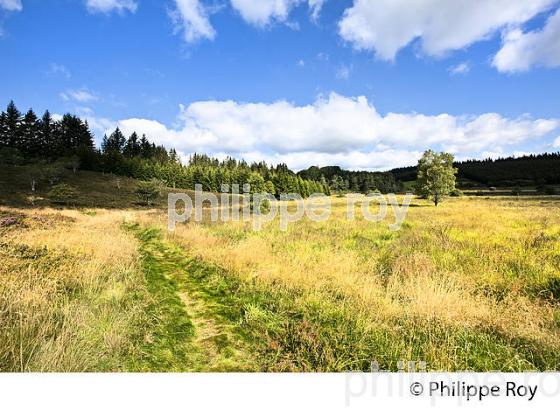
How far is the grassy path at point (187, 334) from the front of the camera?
4.30 metres

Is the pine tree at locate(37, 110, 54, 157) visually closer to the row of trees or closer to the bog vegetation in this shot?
the bog vegetation

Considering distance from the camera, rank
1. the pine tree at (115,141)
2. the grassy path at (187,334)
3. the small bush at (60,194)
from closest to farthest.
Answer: the grassy path at (187,334) → the small bush at (60,194) → the pine tree at (115,141)

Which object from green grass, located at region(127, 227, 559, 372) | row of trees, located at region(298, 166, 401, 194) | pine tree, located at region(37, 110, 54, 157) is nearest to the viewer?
green grass, located at region(127, 227, 559, 372)

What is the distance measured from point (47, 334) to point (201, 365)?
2.22 m

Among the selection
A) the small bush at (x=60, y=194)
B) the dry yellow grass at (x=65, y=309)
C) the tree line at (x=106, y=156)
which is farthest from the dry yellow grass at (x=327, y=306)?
the tree line at (x=106, y=156)

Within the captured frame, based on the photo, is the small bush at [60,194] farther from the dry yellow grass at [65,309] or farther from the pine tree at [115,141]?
the pine tree at [115,141]

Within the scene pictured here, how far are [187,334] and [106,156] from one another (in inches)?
3523

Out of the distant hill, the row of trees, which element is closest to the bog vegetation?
the row of trees

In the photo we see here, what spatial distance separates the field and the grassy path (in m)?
0.03

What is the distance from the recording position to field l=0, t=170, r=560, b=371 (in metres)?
4.21

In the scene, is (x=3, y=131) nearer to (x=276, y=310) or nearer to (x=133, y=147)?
(x=133, y=147)

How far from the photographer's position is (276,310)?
20.2 feet

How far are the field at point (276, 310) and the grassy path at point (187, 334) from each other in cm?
3
